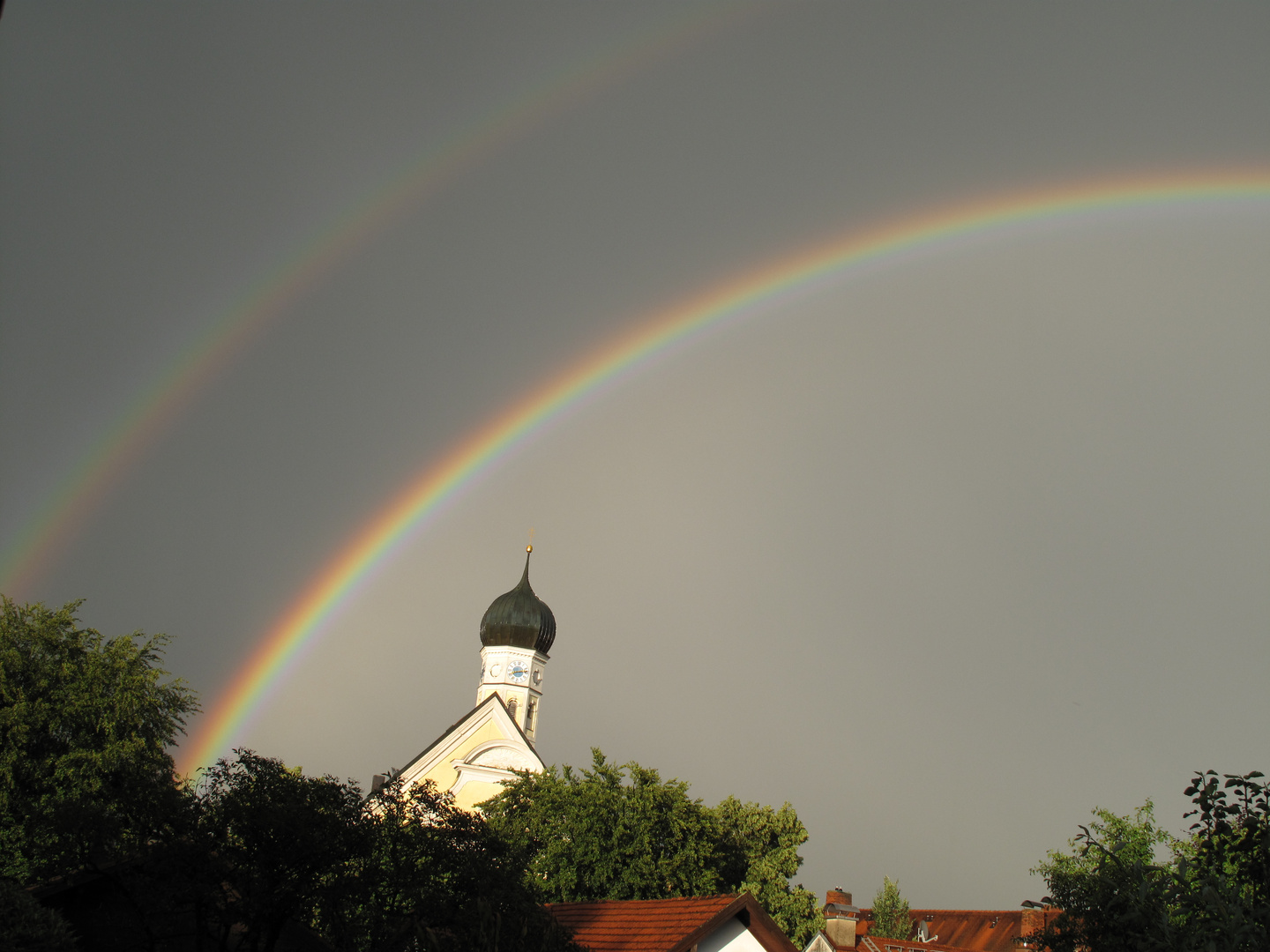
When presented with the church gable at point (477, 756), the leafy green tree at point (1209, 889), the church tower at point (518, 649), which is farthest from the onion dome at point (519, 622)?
the leafy green tree at point (1209, 889)

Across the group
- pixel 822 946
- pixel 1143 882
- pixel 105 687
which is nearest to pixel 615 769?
pixel 822 946

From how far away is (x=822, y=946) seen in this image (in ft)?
140

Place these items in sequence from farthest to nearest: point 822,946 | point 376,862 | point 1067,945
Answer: point 822,946 < point 1067,945 < point 376,862

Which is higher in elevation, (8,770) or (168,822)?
(8,770)

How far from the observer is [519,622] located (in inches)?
3009

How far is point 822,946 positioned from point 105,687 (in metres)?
27.4

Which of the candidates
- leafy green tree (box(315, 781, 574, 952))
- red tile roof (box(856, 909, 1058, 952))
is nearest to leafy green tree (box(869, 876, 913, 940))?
red tile roof (box(856, 909, 1058, 952))

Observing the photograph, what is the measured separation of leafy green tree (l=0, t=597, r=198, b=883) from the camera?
27125mm

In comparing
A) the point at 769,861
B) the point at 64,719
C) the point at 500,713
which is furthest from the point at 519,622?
the point at 64,719

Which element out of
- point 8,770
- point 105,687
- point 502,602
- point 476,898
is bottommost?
point 476,898

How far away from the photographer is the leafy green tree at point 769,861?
4641 cm

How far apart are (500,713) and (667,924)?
45735mm

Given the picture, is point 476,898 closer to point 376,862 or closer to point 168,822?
point 376,862

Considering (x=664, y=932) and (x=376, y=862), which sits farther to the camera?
(x=664, y=932)
